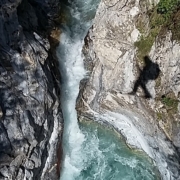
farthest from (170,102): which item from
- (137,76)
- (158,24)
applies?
(158,24)

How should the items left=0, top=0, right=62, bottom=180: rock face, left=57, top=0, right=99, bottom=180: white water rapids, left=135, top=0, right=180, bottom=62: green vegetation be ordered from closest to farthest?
left=0, top=0, right=62, bottom=180: rock face, left=135, top=0, right=180, bottom=62: green vegetation, left=57, top=0, right=99, bottom=180: white water rapids

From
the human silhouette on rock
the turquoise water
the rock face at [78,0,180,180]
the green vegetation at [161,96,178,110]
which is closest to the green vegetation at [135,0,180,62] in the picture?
the rock face at [78,0,180,180]

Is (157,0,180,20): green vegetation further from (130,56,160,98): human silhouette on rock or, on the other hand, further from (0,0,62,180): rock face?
(0,0,62,180): rock face

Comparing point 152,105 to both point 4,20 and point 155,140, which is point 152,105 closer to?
point 155,140

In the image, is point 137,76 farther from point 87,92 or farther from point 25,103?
point 25,103

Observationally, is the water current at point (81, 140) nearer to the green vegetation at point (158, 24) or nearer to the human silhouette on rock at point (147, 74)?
the human silhouette on rock at point (147, 74)

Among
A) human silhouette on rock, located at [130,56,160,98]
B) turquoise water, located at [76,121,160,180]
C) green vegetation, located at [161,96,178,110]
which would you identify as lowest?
turquoise water, located at [76,121,160,180]

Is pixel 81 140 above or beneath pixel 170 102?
beneath
